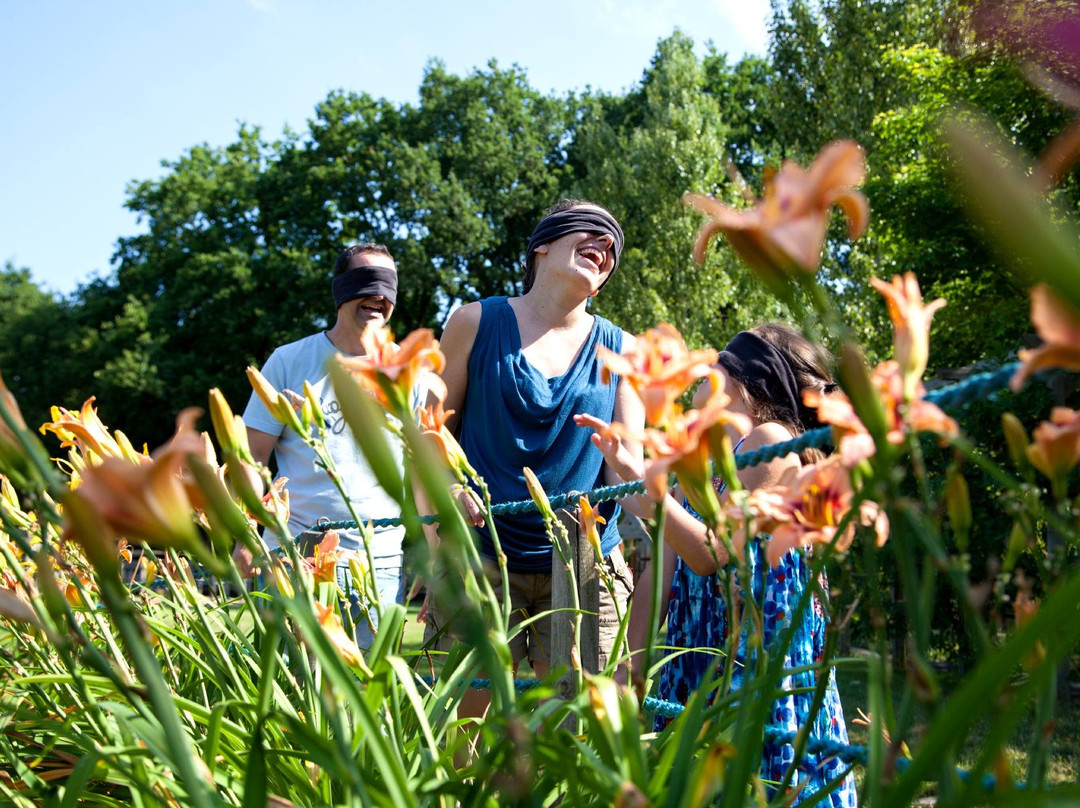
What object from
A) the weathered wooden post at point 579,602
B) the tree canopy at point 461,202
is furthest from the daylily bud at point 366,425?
the tree canopy at point 461,202

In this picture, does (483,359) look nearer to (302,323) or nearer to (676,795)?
(676,795)

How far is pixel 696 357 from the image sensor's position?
2.51 ft

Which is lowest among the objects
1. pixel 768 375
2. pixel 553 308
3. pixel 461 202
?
pixel 768 375

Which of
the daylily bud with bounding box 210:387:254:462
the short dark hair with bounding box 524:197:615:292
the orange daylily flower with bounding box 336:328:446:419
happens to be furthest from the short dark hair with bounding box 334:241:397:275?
the orange daylily flower with bounding box 336:328:446:419

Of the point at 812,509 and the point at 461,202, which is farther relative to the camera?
the point at 461,202

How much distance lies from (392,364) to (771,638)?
135 cm

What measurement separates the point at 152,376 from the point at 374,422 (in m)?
19.9

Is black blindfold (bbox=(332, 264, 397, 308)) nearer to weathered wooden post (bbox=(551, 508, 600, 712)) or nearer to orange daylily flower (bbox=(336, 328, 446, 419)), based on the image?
weathered wooden post (bbox=(551, 508, 600, 712))

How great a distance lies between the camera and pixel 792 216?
580 millimetres

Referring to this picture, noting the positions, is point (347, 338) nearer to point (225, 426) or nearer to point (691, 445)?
point (225, 426)

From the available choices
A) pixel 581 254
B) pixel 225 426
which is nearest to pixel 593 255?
pixel 581 254

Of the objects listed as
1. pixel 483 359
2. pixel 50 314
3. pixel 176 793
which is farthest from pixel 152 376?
pixel 176 793

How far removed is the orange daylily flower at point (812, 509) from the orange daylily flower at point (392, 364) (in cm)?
32

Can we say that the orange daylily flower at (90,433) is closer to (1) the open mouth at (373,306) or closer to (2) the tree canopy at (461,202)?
(1) the open mouth at (373,306)
